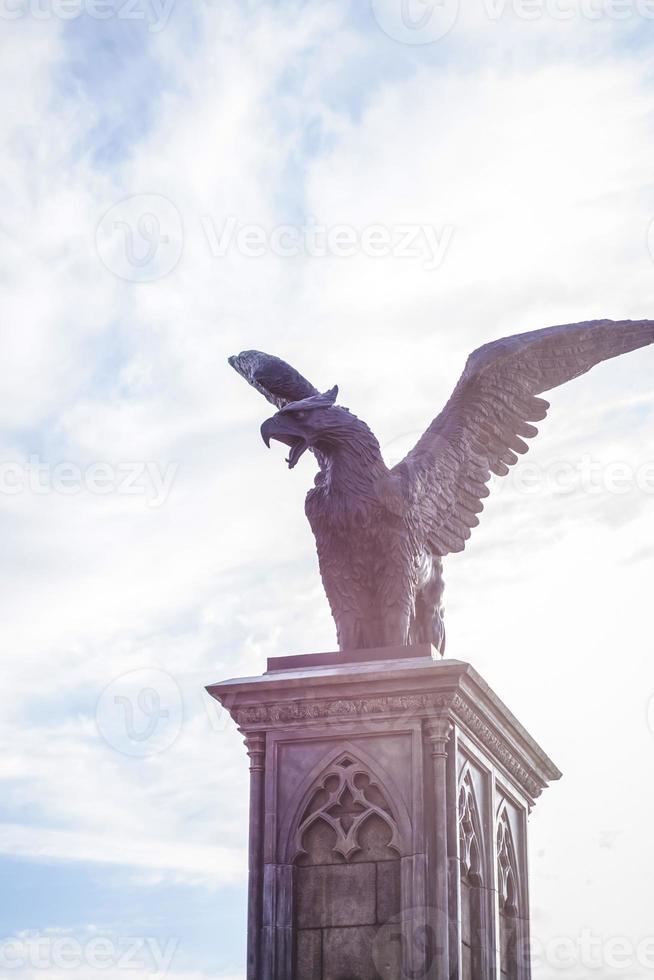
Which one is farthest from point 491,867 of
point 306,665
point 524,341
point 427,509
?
point 524,341

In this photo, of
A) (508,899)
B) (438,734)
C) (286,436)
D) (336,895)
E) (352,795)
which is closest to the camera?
(336,895)

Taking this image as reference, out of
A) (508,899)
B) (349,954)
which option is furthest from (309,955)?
(508,899)

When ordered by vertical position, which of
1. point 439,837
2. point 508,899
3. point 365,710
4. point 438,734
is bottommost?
point 508,899

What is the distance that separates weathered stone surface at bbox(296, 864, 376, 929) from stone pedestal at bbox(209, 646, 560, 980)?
0.03 feet

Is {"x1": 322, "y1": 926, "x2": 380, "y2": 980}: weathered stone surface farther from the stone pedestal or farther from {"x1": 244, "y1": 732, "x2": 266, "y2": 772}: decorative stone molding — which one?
{"x1": 244, "y1": 732, "x2": 266, "y2": 772}: decorative stone molding

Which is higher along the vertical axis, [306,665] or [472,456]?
[472,456]

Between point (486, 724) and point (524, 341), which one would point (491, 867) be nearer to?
point (486, 724)

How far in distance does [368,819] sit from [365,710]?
0.93 metres

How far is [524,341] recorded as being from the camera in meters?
19.3

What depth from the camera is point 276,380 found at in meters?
18.6

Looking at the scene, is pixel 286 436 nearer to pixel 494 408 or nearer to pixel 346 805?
pixel 494 408

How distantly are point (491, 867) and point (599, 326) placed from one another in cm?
630

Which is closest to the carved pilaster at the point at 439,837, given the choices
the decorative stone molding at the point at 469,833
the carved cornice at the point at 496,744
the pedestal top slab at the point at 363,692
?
the pedestal top slab at the point at 363,692

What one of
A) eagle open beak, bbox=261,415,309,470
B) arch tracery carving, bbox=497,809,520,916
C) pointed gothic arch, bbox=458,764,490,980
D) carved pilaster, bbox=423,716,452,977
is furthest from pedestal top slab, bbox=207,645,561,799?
eagle open beak, bbox=261,415,309,470
